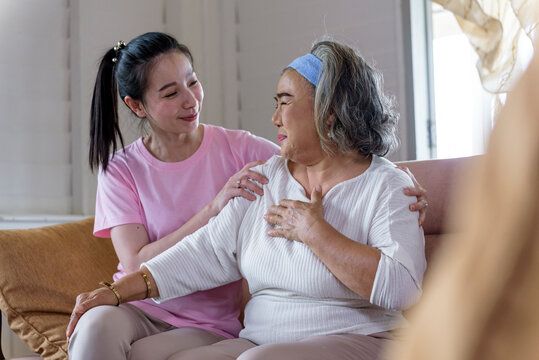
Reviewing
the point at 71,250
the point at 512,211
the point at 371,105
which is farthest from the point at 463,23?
the point at 512,211

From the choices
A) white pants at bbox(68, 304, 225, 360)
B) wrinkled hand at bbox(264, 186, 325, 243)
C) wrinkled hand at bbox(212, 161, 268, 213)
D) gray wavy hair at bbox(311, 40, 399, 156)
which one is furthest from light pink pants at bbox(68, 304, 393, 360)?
gray wavy hair at bbox(311, 40, 399, 156)

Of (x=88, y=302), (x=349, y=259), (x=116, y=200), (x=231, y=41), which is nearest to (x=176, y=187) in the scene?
(x=116, y=200)

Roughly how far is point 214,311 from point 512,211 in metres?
1.62

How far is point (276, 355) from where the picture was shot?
4.40ft

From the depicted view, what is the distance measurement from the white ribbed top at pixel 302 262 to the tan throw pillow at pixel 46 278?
60 centimetres

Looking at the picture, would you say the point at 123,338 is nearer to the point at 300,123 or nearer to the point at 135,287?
the point at 135,287

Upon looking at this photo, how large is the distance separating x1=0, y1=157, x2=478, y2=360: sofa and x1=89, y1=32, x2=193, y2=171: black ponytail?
0.37 m

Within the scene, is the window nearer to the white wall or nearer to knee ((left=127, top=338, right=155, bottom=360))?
the white wall

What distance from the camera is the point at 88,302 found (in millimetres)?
1635

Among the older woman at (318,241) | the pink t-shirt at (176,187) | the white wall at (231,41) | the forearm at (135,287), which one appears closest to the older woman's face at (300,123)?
the older woman at (318,241)

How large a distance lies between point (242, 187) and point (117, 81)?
0.66 m

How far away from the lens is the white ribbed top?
151cm

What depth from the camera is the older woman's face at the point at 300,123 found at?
1.74m

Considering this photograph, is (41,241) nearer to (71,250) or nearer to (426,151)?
(71,250)
